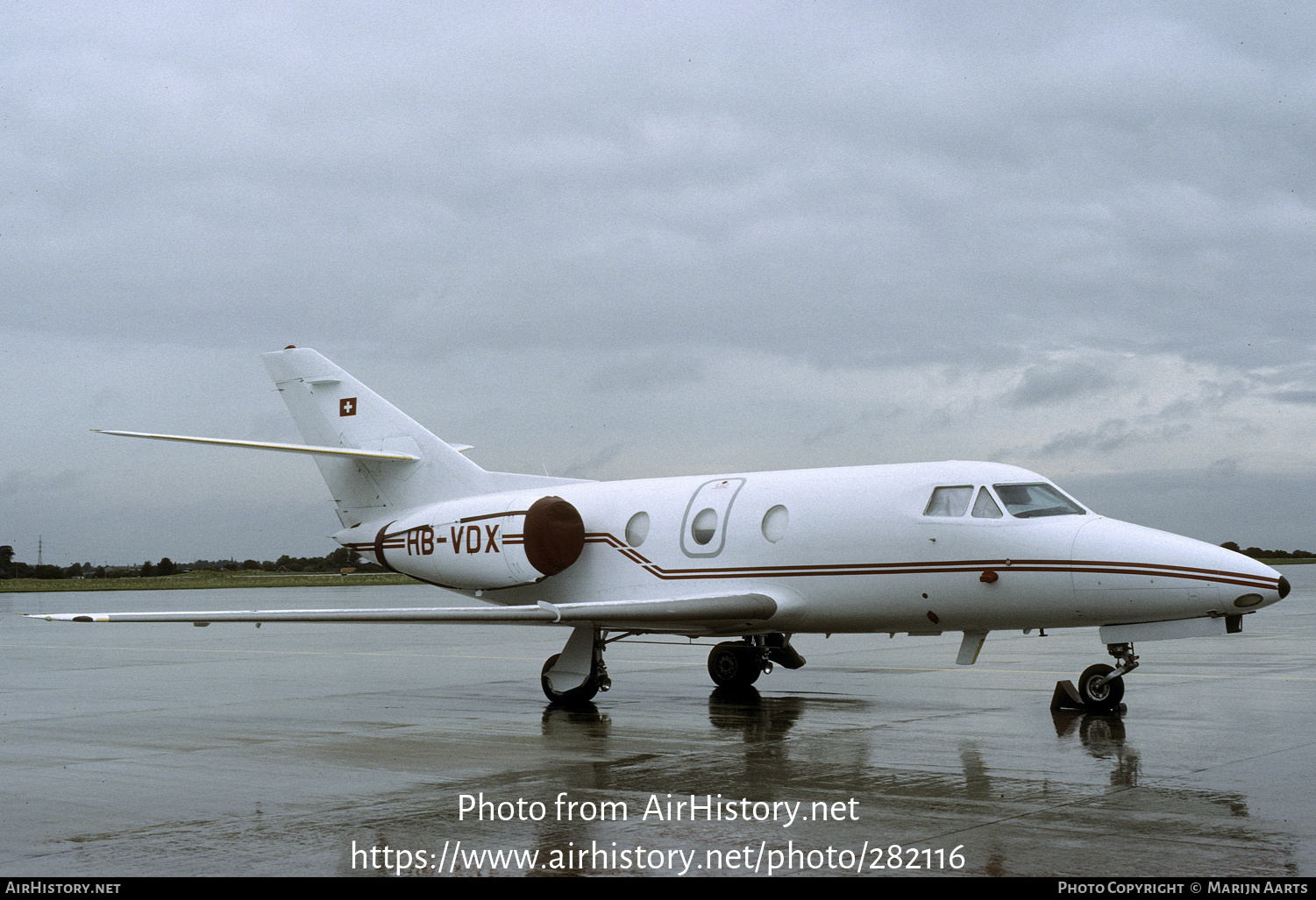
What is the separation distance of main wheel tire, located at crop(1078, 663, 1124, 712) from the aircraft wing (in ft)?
11.3

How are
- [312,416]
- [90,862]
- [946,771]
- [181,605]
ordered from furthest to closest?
[181,605], [312,416], [946,771], [90,862]

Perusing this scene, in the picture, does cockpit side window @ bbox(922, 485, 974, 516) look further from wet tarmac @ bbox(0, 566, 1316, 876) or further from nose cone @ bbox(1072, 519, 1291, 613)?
wet tarmac @ bbox(0, 566, 1316, 876)

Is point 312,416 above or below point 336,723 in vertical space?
above

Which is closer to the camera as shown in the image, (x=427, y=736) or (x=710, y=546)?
(x=427, y=736)

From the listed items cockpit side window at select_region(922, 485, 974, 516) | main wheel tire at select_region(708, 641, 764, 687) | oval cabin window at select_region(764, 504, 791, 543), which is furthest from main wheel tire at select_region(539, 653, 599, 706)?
cockpit side window at select_region(922, 485, 974, 516)

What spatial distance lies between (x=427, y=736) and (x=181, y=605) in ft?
97.9

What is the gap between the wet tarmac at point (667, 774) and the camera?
6988 mm

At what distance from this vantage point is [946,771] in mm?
9789

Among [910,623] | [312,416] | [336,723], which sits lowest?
[336,723]

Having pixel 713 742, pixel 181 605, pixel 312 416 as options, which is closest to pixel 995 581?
pixel 713 742

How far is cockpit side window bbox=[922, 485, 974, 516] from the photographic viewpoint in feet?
44.8

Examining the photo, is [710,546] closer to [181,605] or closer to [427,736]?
[427,736]

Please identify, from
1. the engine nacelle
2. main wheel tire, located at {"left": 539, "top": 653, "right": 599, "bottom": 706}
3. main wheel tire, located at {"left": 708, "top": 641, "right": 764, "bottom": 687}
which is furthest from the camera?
main wheel tire, located at {"left": 708, "top": 641, "right": 764, "bottom": 687}
